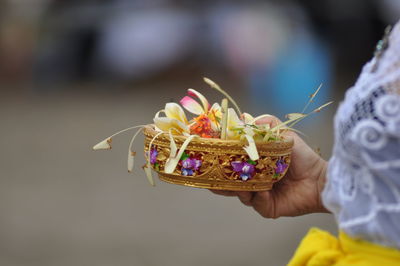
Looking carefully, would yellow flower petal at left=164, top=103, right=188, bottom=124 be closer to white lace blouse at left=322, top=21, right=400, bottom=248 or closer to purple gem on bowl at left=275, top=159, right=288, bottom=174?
purple gem on bowl at left=275, top=159, right=288, bottom=174

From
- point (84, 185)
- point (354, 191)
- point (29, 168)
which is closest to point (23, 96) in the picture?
point (29, 168)

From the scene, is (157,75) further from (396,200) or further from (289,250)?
(396,200)

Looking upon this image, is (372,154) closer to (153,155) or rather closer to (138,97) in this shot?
(153,155)

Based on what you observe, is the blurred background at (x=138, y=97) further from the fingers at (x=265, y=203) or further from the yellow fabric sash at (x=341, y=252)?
the yellow fabric sash at (x=341, y=252)

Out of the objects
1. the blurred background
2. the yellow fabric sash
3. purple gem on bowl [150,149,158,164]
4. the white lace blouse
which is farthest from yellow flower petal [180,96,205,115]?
the blurred background

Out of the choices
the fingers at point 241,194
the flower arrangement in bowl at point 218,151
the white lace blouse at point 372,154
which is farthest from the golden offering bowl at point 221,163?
the white lace blouse at point 372,154

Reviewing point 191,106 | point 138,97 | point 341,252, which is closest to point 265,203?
point 191,106
